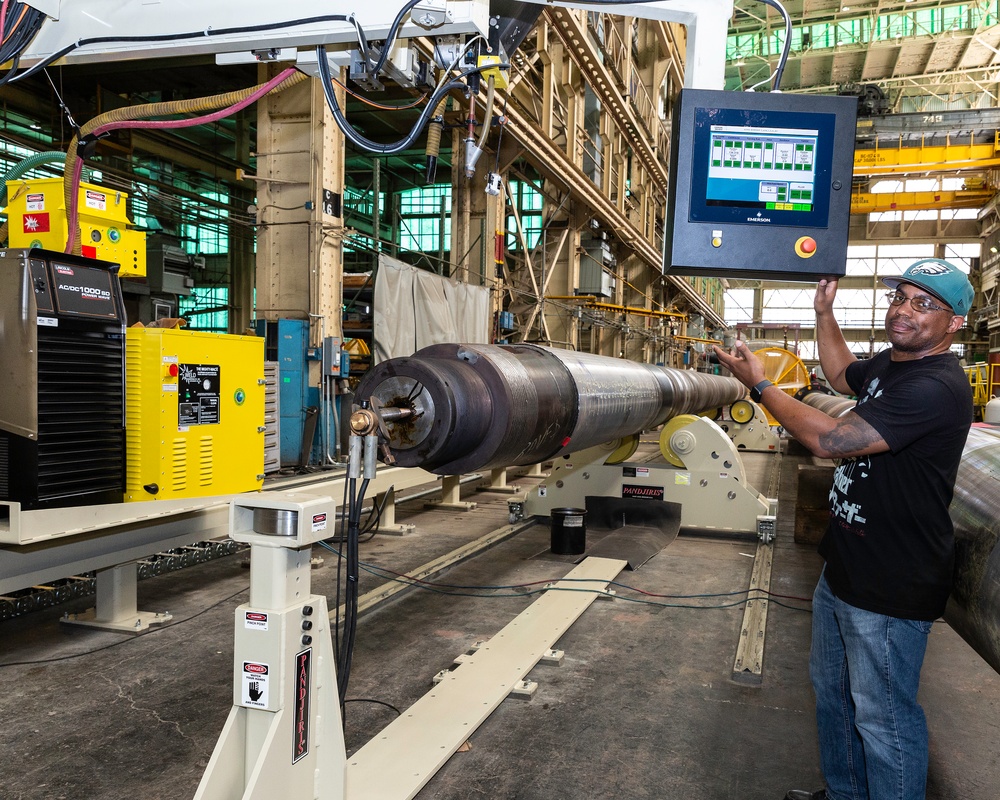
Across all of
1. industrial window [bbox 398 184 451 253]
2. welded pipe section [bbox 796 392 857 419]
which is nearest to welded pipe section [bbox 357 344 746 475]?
welded pipe section [bbox 796 392 857 419]

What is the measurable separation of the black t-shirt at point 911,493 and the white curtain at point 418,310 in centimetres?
640

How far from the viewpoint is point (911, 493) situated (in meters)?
2.13

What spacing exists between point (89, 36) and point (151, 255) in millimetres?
12259

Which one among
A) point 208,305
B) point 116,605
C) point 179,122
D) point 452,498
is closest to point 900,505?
point 179,122

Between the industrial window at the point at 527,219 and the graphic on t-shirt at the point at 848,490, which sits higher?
the industrial window at the point at 527,219

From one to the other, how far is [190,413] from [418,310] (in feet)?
15.7

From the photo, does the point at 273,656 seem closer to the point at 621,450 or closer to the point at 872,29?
the point at 621,450

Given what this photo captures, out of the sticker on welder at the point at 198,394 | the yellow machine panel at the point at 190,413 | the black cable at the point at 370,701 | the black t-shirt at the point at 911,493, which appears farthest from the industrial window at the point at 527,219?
the black t-shirt at the point at 911,493

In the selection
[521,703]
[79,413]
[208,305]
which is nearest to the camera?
[521,703]

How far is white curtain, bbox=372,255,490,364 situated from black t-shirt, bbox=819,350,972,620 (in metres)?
6.40

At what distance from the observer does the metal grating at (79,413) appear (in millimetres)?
3438

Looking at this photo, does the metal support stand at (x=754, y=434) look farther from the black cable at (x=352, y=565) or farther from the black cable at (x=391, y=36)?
the black cable at (x=352, y=565)

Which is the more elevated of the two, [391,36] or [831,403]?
[391,36]

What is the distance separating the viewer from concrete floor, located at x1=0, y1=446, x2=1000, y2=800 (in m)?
2.74
